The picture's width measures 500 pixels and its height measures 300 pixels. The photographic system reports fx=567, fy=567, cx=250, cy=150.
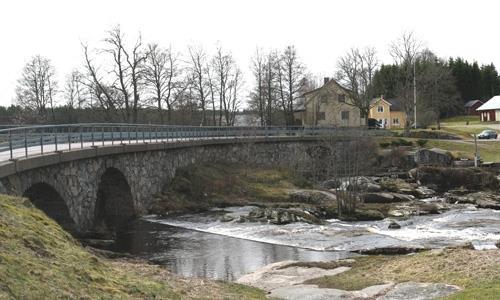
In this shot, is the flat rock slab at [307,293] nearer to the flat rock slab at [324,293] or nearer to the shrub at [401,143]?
the flat rock slab at [324,293]

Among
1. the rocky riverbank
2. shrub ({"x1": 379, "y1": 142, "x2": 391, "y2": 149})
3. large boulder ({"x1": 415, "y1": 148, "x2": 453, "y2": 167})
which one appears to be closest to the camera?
the rocky riverbank

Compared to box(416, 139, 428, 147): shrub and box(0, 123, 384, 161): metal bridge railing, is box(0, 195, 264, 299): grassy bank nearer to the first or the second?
box(0, 123, 384, 161): metal bridge railing

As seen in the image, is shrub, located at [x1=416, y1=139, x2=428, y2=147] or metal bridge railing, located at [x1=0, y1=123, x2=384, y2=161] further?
shrub, located at [x1=416, y1=139, x2=428, y2=147]

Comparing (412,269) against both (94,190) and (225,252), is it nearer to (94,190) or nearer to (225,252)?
(225,252)

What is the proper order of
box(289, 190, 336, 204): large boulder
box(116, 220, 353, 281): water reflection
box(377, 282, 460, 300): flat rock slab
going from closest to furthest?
box(377, 282, 460, 300): flat rock slab → box(116, 220, 353, 281): water reflection → box(289, 190, 336, 204): large boulder

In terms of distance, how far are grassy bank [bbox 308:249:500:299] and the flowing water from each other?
418 cm

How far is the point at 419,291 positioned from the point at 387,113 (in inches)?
3753

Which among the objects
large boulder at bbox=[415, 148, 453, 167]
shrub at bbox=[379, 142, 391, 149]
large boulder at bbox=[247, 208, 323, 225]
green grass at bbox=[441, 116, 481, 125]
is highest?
green grass at bbox=[441, 116, 481, 125]

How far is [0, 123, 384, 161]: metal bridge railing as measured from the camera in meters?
20.7

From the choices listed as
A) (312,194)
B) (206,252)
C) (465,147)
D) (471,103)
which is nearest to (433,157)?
(465,147)

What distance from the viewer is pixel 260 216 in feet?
107

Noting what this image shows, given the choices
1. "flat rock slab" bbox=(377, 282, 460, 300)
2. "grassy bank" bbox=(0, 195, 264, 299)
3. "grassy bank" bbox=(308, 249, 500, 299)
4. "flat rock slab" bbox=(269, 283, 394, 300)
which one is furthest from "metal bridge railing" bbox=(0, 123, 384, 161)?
"flat rock slab" bbox=(377, 282, 460, 300)

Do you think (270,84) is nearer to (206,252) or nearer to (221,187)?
(221,187)

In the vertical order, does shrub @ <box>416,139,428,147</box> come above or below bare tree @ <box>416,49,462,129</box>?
below
